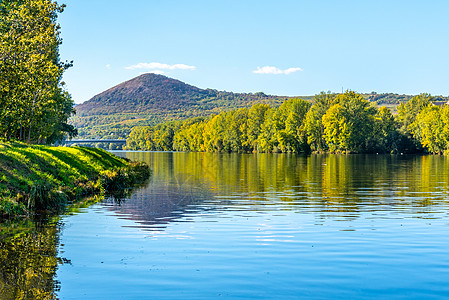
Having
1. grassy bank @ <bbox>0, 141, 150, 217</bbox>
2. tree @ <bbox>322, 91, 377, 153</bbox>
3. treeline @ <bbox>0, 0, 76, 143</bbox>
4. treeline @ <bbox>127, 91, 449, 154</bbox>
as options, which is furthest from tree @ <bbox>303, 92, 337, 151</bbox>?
treeline @ <bbox>0, 0, 76, 143</bbox>

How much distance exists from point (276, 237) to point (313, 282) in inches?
243

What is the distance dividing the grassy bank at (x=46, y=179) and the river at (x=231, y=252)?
A: 223 cm

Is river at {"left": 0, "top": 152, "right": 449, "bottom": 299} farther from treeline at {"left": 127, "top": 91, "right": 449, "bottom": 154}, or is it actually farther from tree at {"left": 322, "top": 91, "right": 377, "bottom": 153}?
tree at {"left": 322, "top": 91, "right": 377, "bottom": 153}

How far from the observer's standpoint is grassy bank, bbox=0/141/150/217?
23766 millimetres

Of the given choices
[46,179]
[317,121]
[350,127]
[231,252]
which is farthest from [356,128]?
[231,252]

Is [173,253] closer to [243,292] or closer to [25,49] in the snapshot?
[243,292]

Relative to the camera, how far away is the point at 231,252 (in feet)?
50.6

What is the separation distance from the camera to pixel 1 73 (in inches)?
1312

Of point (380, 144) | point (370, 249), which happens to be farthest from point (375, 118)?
point (370, 249)

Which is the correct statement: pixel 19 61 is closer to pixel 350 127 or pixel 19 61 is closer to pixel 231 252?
pixel 231 252

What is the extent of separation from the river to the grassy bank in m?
2.23

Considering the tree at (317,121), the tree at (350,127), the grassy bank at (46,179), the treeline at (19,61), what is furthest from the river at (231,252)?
the tree at (317,121)

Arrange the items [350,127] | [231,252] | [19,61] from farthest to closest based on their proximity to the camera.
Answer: [350,127], [19,61], [231,252]

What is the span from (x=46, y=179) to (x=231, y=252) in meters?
17.8
